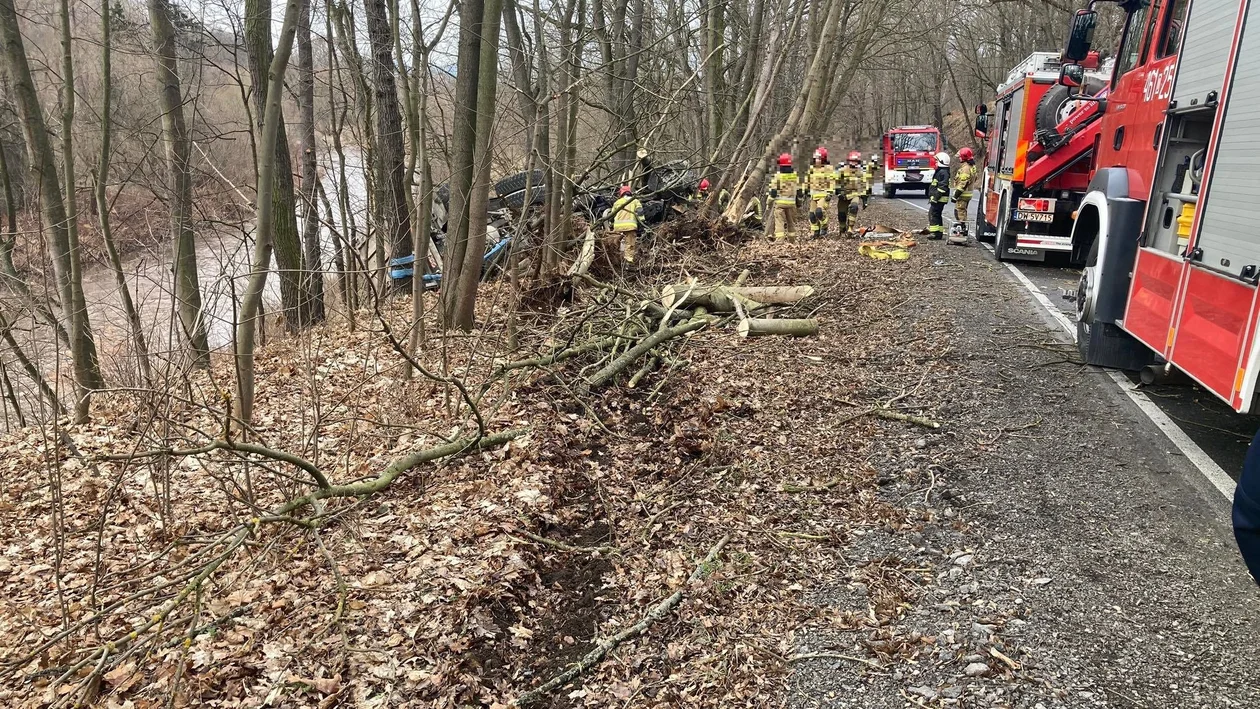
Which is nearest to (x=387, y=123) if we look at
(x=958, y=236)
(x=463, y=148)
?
(x=463, y=148)

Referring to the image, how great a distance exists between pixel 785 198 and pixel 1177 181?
8914mm

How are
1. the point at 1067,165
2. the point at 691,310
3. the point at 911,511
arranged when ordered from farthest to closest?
1. the point at 1067,165
2. the point at 691,310
3. the point at 911,511

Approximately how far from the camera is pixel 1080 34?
6.45 meters

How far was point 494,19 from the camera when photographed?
764cm

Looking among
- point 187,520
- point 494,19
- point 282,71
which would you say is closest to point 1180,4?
point 494,19

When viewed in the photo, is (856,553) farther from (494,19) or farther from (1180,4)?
(494,19)

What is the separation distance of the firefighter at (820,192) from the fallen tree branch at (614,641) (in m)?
11.4

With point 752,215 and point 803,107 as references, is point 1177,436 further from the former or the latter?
point 752,215

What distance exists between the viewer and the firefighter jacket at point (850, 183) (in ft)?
48.9

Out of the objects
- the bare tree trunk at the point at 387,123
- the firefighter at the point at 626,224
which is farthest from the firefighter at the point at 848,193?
the bare tree trunk at the point at 387,123

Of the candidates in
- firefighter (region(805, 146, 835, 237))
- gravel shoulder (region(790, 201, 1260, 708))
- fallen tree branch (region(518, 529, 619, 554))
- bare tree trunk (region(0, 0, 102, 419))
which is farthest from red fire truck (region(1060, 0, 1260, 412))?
bare tree trunk (region(0, 0, 102, 419))

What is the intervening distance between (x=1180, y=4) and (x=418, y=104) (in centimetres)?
756

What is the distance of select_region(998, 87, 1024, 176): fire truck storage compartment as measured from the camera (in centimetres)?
1121

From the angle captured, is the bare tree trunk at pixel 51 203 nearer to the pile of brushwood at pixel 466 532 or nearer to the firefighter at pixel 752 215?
the pile of brushwood at pixel 466 532
